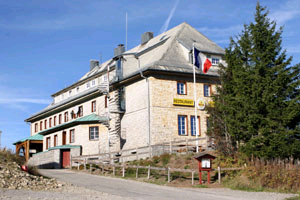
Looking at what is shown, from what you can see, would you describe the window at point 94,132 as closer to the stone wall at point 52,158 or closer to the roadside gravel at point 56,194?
the stone wall at point 52,158

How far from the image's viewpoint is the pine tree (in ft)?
72.6

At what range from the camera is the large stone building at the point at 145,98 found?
3509cm

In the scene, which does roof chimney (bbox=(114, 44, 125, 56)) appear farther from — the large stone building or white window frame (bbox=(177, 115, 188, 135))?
white window frame (bbox=(177, 115, 188, 135))

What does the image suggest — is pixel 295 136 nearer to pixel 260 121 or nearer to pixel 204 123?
pixel 260 121

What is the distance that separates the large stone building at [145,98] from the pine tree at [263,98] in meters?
9.90

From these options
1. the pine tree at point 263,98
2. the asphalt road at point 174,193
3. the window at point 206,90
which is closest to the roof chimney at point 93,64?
the window at point 206,90

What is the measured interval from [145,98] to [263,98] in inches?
562

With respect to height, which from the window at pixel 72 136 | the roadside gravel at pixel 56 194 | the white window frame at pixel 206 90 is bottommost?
the roadside gravel at pixel 56 194

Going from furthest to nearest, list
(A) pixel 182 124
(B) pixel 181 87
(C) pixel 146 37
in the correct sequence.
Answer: (C) pixel 146 37 → (B) pixel 181 87 → (A) pixel 182 124

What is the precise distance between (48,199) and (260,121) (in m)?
11.9

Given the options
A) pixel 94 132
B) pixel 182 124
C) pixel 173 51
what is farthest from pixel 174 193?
pixel 94 132

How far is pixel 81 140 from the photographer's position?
41000mm

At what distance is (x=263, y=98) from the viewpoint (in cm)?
2247

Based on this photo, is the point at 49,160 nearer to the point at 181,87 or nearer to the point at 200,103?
the point at 181,87
